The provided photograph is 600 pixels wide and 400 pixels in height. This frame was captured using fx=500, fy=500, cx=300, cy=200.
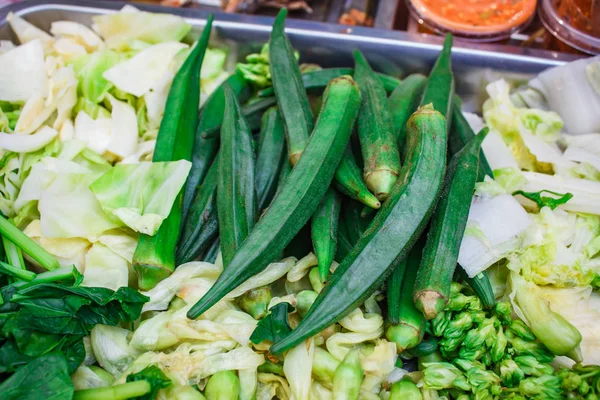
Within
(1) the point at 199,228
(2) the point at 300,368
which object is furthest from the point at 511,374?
(1) the point at 199,228

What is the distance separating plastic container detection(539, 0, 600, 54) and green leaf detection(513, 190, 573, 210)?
4.68 feet

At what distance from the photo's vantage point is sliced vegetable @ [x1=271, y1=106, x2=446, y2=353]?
175 cm

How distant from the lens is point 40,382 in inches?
59.3

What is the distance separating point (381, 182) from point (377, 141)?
24 centimetres

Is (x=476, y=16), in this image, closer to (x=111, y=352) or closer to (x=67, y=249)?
(x=67, y=249)

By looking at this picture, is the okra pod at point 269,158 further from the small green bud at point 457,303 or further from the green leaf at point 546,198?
the green leaf at point 546,198

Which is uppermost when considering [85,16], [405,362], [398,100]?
[85,16]

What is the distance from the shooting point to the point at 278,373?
5.85 ft

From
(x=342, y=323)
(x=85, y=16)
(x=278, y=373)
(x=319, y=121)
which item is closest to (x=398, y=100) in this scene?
(x=319, y=121)

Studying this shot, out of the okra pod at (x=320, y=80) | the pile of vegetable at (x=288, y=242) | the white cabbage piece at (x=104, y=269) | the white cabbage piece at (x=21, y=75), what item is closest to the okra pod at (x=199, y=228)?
the pile of vegetable at (x=288, y=242)

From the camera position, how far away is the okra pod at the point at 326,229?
1.92 m

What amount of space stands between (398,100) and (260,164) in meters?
0.83

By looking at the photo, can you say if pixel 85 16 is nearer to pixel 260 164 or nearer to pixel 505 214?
pixel 260 164

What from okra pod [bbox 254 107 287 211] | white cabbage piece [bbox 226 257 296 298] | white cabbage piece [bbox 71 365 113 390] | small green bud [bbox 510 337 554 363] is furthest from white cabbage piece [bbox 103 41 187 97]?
small green bud [bbox 510 337 554 363]
